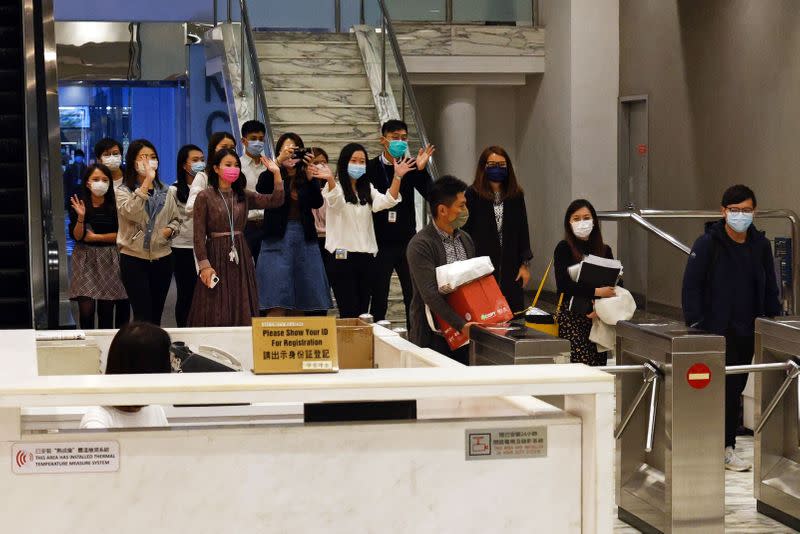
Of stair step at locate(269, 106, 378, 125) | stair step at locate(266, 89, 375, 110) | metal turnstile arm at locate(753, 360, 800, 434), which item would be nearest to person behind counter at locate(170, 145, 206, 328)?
metal turnstile arm at locate(753, 360, 800, 434)

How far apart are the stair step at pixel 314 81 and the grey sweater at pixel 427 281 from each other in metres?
7.99

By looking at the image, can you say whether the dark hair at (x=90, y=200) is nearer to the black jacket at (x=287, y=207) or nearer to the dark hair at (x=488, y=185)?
the black jacket at (x=287, y=207)

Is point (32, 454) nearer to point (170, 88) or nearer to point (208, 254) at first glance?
point (208, 254)

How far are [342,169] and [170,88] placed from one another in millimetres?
8594

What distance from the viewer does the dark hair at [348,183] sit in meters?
8.41

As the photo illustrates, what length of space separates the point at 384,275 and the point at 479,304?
10.9 ft

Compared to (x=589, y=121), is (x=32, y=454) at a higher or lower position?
lower

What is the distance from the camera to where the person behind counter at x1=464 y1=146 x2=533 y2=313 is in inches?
309

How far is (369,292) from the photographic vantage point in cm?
849

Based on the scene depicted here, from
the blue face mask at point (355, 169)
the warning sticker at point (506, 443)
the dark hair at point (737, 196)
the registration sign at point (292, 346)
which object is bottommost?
the warning sticker at point (506, 443)

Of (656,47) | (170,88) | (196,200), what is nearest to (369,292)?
(196,200)

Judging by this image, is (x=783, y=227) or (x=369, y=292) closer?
(x=369, y=292)

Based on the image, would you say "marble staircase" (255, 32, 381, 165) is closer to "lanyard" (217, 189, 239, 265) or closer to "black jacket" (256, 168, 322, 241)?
"black jacket" (256, 168, 322, 241)

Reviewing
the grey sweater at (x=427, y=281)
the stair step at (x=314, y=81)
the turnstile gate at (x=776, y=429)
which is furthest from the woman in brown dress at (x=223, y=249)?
the stair step at (x=314, y=81)
